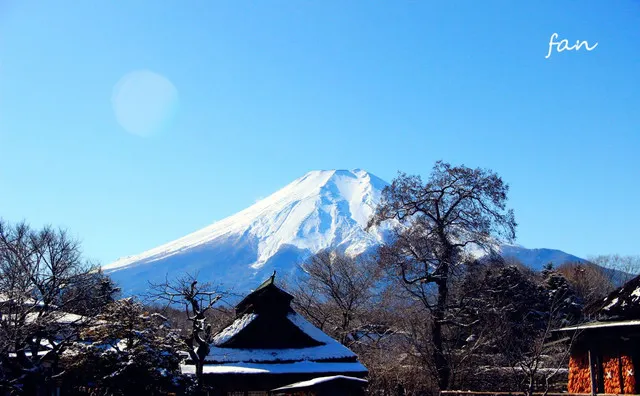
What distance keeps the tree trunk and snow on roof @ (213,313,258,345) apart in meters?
8.01

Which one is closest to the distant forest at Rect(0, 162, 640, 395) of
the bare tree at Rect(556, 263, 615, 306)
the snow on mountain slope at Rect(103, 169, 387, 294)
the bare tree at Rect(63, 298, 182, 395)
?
the bare tree at Rect(63, 298, 182, 395)

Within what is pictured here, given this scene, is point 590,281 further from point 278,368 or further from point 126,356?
point 126,356

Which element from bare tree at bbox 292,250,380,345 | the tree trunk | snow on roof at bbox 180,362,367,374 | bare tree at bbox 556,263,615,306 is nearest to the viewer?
snow on roof at bbox 180,362,367,374

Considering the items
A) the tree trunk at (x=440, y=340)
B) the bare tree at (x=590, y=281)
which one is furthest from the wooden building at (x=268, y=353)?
the bare tree at (x=590, y=281)

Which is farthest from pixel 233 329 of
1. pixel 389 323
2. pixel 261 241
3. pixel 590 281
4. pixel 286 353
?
pixel 261 241

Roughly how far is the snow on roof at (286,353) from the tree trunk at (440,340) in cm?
412

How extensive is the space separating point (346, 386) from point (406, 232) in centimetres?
1197

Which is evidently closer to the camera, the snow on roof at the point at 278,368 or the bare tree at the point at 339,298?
the snow on roof at the point at 278,368

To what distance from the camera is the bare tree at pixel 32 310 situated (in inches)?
927

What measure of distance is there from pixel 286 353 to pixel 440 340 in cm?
719

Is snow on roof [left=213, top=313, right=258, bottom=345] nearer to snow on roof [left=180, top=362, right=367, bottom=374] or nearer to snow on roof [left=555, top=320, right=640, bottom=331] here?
snow on roof [left=180, top=362, right=367, bottom=374]

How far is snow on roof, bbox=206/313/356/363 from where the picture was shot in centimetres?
2611

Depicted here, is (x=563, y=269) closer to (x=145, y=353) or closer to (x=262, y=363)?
(x=262, y=363)

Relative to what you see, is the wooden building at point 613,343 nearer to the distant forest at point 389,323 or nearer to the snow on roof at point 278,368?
the distant forest at point 389,323
